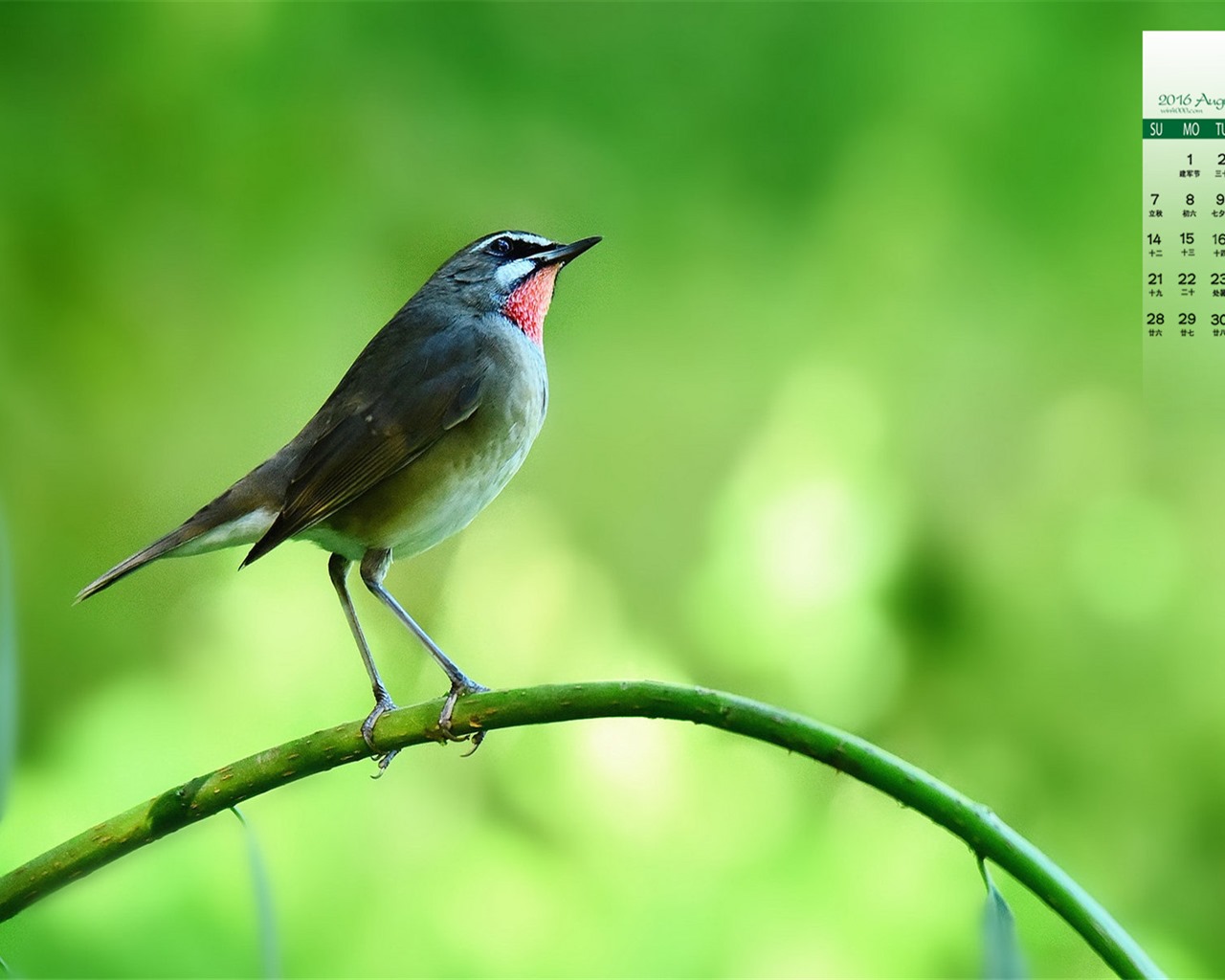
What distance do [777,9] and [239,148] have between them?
104 cm

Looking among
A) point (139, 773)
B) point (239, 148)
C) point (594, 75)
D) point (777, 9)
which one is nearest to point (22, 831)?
point (139, 773)

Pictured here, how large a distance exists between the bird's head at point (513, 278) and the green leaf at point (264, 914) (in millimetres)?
881

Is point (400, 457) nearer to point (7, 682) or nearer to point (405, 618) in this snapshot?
point (405, 618)

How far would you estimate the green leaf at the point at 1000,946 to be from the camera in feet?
1.98

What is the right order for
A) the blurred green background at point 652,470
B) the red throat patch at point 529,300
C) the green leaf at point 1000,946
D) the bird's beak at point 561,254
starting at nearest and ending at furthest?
the green leaf at point 1000,946, the bird's beak at point 561,254, the red throat patch at point 529,300, the blurred green background at point 652,470

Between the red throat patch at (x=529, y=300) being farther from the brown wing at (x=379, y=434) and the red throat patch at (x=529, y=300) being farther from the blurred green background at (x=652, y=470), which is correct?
the blurred green background at (x=652, y=470)

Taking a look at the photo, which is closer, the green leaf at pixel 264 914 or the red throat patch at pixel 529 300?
the green leaf at pixel 264 914

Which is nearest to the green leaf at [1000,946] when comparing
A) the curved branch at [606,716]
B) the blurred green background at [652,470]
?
the curved branch at [606,716]

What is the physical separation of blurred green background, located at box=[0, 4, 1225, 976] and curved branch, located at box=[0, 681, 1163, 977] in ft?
3.71

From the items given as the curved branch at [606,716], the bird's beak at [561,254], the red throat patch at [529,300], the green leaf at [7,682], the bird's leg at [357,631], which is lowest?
the bird's leg at [357,631]
